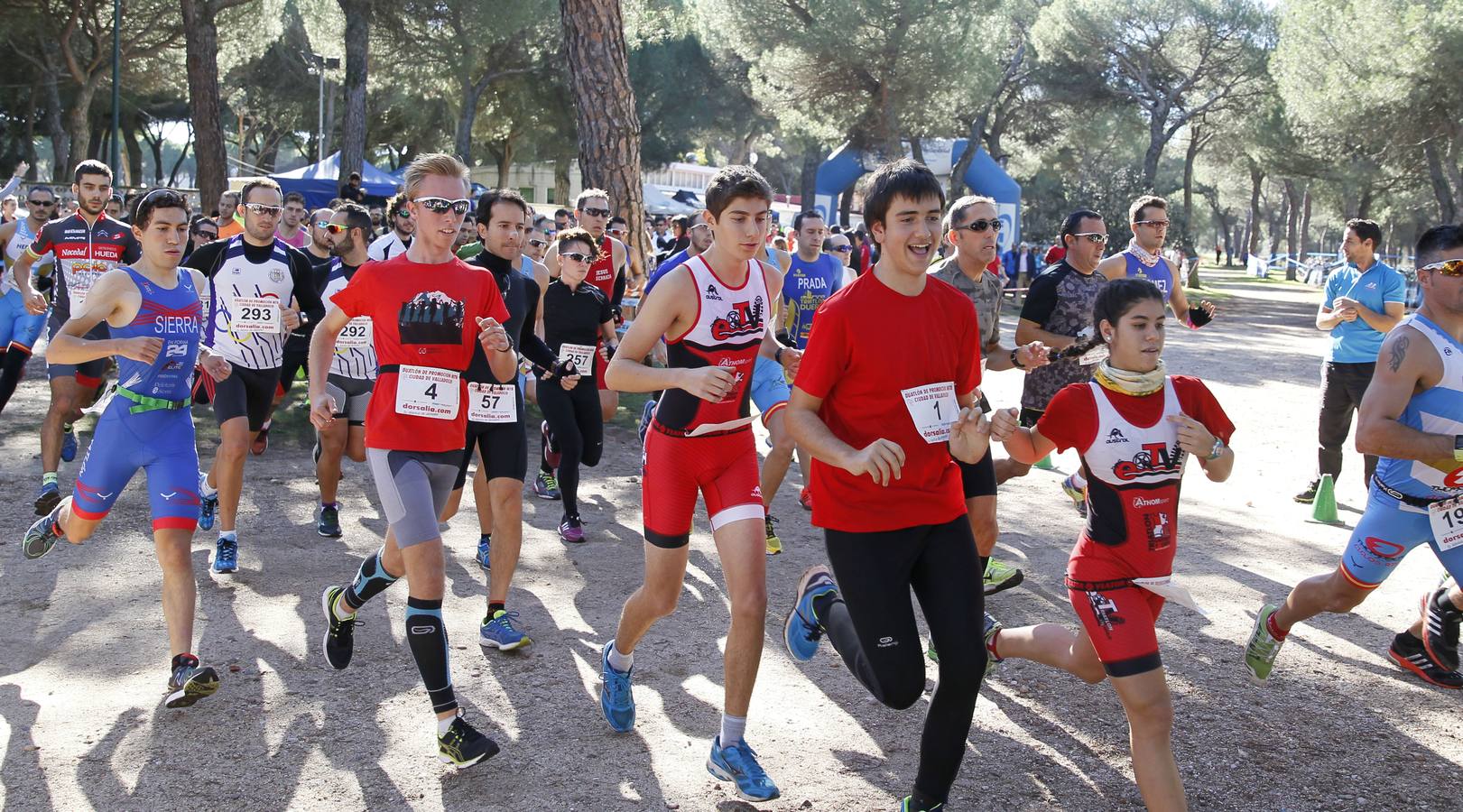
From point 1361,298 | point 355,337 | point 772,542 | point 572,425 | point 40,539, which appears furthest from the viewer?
point 1361,298

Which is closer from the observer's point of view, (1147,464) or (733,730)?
(1147,464)

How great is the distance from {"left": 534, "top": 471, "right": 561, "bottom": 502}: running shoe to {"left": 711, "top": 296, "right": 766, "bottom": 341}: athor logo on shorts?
14.3ft

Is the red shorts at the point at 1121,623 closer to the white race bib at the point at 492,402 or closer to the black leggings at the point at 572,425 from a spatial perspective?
the white race bib at the point at 492,402

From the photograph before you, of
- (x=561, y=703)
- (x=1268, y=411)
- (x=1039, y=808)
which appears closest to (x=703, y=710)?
(x=561, y=703)

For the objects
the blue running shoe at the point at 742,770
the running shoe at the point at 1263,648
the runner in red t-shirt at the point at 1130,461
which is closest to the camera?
the runner in red t-shirt at the point at 1130,461

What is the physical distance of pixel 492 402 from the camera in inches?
207

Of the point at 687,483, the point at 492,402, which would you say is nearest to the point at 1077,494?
the point at 492,402

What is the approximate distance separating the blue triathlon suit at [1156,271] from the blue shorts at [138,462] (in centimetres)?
527

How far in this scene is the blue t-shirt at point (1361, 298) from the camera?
24.7ft

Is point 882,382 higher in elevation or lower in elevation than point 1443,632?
higher

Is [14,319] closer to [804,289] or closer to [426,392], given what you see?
[804,289]

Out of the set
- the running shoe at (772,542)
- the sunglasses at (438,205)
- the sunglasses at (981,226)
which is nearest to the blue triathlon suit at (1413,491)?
the sunglasses at (981,226)

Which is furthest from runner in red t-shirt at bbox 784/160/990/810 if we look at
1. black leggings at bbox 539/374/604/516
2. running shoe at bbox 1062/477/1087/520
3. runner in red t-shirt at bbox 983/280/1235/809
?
running shoe at bbox 1062/477/1087/520

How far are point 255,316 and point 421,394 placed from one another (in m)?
2.77
